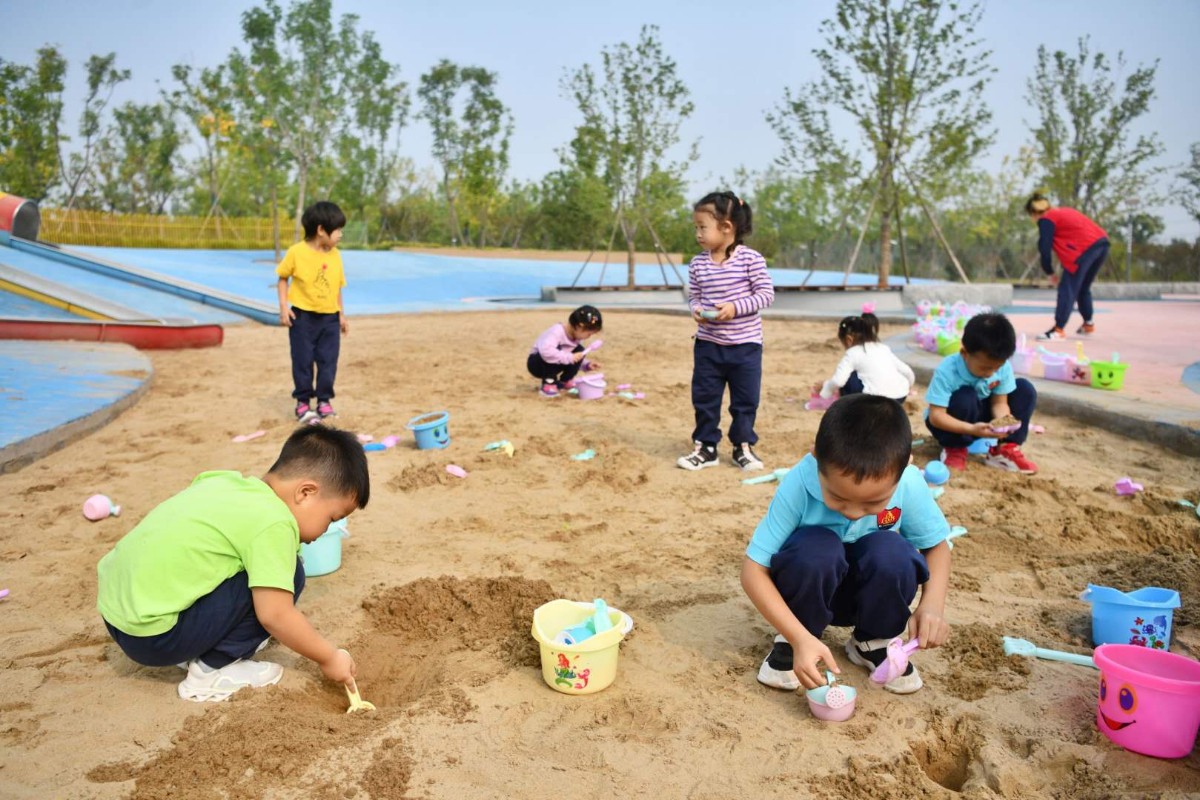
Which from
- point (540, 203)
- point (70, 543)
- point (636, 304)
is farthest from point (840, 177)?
point (540, 203)

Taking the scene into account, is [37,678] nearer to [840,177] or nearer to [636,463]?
[636,463]

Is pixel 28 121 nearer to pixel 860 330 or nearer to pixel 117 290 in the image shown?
pixel 117 290

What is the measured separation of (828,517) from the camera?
2510 mm

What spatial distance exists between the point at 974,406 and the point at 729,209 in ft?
5.70

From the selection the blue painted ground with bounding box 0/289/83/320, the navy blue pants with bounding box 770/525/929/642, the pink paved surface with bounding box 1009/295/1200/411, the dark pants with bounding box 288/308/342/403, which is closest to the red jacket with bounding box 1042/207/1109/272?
the pink paved surface with bounding box 1009/295/1200/411

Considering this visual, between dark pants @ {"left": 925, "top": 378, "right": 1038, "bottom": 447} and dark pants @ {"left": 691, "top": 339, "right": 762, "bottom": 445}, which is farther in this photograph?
dark pants @ {"left": 691, "top": 339, "right": 762, "bottom": 445}

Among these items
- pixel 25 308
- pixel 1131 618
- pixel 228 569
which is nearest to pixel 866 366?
pixel 1131 618

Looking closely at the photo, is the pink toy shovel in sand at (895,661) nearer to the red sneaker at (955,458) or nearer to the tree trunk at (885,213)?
the red sneaker at (955,458)

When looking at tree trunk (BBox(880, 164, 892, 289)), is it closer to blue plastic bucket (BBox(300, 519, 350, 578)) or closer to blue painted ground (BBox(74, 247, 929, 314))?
blue painted ground (BBox(74, 247, 929, 314))

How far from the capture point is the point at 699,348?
513 cm

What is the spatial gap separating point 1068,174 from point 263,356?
20796mm

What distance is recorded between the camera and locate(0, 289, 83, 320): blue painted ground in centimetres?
1176

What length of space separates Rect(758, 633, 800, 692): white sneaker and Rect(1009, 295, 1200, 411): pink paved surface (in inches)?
180

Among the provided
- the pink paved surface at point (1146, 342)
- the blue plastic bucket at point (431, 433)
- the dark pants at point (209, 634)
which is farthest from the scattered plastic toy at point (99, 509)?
the pink paved surface at point (1146, 342)
